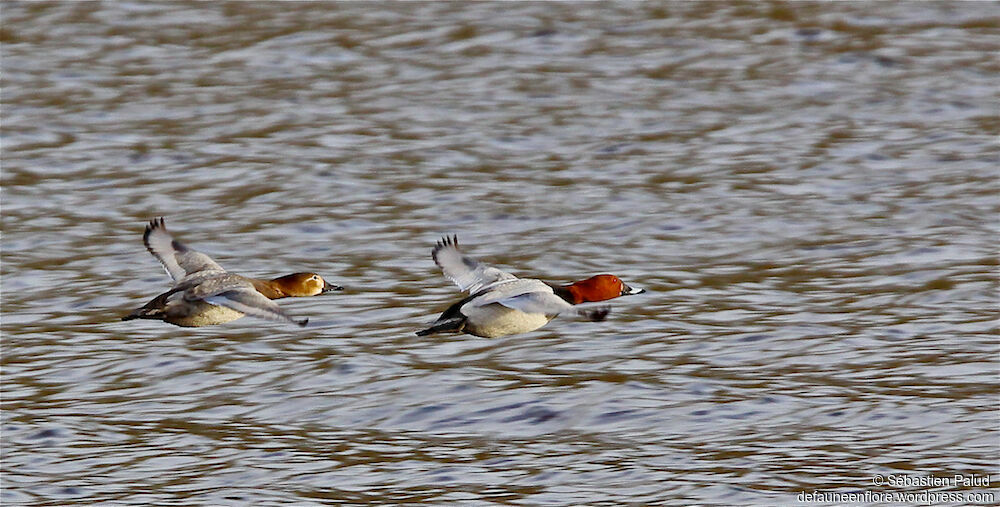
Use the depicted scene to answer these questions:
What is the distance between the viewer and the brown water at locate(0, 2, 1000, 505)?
34.7 feet

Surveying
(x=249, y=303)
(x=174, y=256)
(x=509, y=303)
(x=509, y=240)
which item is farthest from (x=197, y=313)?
(x=509, y=240)

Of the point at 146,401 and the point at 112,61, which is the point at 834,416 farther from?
the point at 112,61

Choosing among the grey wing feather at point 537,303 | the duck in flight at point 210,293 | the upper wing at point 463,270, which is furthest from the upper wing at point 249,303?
the upper wing at point 463,270

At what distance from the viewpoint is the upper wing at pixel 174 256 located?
1095cm

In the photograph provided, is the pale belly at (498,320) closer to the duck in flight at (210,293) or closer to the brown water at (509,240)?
the brown water at (509,240)

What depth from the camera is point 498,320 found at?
388 inches

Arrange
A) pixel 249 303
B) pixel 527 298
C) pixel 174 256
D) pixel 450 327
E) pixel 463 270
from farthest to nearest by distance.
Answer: pixel 174 256 < pixel 463 270 < pixel 450 327 < pixel 527 298 < pixel 249 303

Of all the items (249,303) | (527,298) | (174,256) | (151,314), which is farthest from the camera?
(174,256)

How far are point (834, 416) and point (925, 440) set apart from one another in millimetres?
743

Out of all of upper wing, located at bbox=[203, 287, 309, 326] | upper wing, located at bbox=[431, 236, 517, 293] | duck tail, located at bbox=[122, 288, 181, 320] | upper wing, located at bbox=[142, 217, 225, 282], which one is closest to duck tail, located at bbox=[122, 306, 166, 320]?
duck tail, located at bbox=[122, 288, 181, 320]

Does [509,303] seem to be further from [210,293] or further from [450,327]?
[210,293]

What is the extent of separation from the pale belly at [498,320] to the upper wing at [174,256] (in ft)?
6.50

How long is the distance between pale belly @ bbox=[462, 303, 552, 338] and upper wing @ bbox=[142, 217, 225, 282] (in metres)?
1.98

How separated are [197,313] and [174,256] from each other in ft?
4.44
